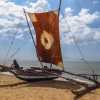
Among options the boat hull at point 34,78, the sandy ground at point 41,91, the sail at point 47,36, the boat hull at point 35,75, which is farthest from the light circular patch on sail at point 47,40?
the sandy ground at point 41,91

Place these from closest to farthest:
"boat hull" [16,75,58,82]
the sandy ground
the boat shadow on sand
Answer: the sandy ground → the boat shadow on sand → "boat hull" [16,75,58,82]

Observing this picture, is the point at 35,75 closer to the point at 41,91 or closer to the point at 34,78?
the point at 34,78

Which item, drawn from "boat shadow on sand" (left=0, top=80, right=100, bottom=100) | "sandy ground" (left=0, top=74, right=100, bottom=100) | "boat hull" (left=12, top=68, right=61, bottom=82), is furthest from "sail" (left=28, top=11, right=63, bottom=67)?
"sandy ground" (left=0, top=74, right=100, bottom=100)

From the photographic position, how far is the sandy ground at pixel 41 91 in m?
20.3

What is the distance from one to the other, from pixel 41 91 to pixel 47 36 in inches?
325

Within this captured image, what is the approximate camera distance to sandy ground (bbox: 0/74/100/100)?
66.7 feet

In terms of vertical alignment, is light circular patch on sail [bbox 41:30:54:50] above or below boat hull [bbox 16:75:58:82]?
above

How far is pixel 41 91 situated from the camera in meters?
22.5

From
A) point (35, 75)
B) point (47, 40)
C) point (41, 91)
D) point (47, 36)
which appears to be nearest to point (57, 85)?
point (35, 75)

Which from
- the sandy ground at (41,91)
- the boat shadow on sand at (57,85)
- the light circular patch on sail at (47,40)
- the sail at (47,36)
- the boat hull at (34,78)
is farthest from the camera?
the light circular patch on sail at (47,40)

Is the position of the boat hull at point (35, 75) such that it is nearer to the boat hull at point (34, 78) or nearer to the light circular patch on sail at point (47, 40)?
the boat hull at point (34, 78)

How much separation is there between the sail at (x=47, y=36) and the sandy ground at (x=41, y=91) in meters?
2.93

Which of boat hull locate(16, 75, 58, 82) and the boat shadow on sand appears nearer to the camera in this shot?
the boat shadow on sand

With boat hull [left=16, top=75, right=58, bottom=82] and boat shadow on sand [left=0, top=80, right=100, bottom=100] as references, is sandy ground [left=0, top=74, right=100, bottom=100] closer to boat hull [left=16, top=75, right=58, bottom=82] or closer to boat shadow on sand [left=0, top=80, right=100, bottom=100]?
boat shadow on sand [left=0, top=80, right=100, bottom=100]
